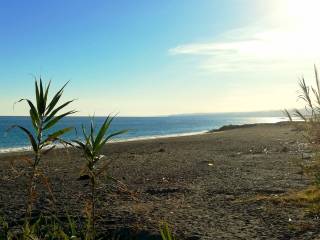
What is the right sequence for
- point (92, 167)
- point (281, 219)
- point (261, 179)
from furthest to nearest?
1. point (261, 179)
2. point (281, 219)
3. point (92, 167)

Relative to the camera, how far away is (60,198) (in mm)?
10430

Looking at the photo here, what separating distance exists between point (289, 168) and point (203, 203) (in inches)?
247

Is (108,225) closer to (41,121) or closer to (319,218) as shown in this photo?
(319,218)

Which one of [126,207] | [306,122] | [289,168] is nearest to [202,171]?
[289,168]

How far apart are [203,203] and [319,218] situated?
2662 millimetres

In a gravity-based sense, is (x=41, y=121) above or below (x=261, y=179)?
above

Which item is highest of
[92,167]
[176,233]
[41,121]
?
[41,121]

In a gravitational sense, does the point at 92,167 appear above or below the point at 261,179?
above

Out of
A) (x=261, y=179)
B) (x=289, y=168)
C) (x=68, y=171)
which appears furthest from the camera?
(x=68, y=171)

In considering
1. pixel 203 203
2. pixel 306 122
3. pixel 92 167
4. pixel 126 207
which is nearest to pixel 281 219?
pixel 306 122

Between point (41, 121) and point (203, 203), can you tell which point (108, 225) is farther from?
point (41, 121)

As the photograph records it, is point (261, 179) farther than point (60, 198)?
Yes

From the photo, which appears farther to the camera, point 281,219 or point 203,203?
point 203,203

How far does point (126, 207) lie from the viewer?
342 inches
